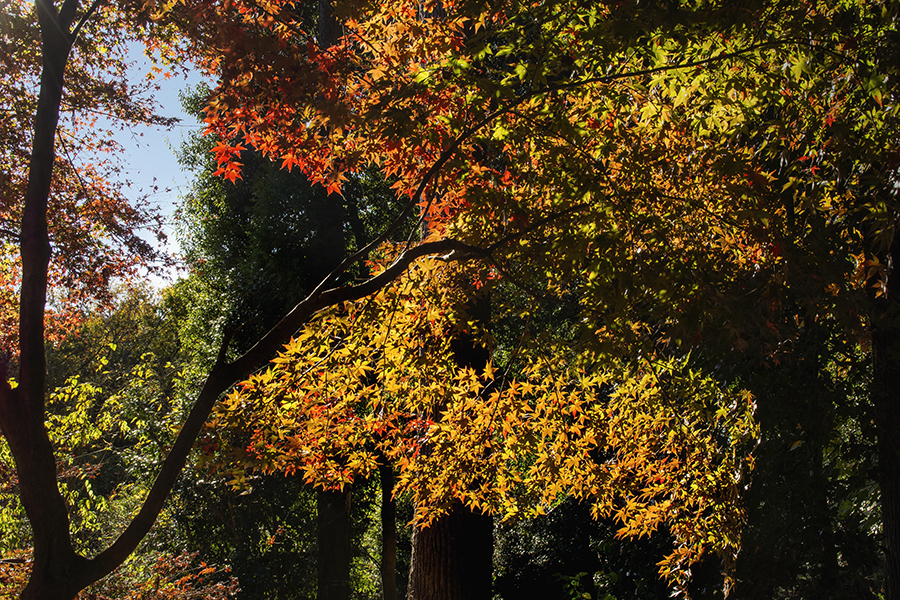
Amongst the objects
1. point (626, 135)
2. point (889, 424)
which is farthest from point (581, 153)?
point (889, 424)

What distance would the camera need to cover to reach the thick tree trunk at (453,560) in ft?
22.2

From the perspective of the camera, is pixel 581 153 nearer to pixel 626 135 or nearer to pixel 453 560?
pixel 626 135

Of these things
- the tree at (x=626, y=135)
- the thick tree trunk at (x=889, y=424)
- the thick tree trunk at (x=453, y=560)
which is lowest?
the thick tree trunk at (x=453, y=560)

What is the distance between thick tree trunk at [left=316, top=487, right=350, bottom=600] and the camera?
11.8 meters

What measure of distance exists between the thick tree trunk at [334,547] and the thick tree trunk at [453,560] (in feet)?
17.0

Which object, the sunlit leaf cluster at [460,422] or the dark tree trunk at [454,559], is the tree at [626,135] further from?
the dark tree trunk at [454,559]

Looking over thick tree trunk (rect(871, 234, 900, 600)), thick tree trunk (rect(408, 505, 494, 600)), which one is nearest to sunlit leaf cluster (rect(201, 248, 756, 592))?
thick tree trunk (rect(408, 505, 494, 600))

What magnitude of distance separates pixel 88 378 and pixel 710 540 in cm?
2680

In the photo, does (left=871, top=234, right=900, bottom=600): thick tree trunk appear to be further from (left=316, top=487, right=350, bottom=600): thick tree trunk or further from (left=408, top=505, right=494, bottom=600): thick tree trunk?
(left=316, top=487, right=350, bottom=600): thick tree trunk

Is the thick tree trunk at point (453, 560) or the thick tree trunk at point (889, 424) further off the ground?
the thick tree trunk at point (889, 424)

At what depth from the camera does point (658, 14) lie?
292 centimetres

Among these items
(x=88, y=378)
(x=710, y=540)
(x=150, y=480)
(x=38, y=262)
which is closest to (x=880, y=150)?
(x=710, y=540)

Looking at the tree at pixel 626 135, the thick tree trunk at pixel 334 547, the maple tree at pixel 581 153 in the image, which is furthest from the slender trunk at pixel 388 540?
the tree at pixel 626 135

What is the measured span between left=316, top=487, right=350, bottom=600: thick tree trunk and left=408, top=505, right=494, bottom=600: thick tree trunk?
5189 mm
